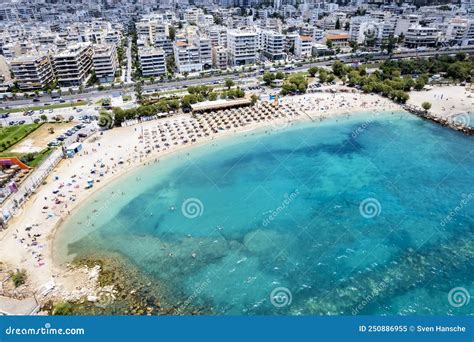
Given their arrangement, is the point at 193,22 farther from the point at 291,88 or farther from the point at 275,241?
the point at 275,241

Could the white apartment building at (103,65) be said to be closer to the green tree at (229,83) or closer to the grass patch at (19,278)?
the green tree at (229,83)

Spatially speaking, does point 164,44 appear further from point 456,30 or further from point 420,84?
point 456,30

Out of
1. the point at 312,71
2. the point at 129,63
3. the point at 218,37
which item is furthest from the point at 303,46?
the point at 129,63

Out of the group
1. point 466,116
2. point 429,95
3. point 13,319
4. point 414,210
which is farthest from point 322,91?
point 13,319

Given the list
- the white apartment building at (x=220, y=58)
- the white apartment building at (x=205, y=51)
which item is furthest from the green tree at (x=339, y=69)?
the white apartment building at (x=205, y=51)

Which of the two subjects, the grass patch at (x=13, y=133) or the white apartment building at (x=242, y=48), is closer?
the grass patch at (x=13, y=133)

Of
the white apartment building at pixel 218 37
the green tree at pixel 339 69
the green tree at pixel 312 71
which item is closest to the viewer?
the green tree at pixel 339 69
